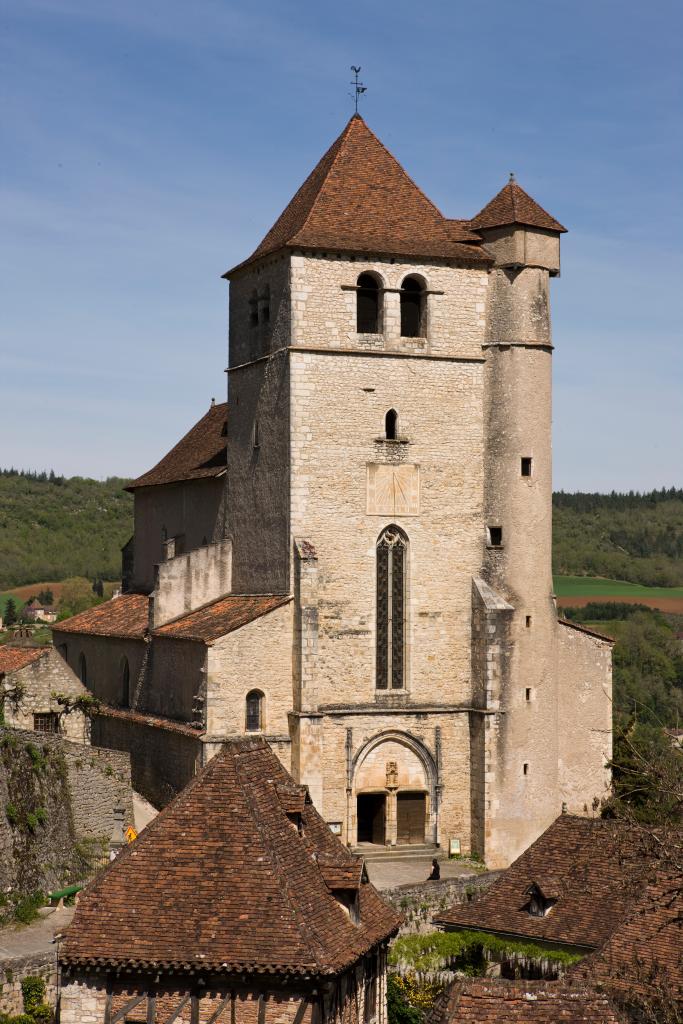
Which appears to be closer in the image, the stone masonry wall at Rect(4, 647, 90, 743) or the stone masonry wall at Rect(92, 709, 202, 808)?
the stone masonry wall at Rect(92, 709, 202, 808)

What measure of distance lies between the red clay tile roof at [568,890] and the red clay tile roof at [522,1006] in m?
7.48

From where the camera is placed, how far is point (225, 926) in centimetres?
2044

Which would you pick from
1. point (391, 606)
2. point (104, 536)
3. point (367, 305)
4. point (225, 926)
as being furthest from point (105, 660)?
point (104, 536)

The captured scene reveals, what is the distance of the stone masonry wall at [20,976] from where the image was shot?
2673cm

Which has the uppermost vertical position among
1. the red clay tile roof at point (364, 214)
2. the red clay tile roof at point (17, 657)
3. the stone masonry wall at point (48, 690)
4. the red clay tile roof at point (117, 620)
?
the red clay tile roof at point (364, 214)

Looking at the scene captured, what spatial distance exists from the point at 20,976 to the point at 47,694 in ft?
65.1

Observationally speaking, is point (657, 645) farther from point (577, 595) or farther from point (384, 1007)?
point (384, 1007)

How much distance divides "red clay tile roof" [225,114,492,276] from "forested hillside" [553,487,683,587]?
7939cm

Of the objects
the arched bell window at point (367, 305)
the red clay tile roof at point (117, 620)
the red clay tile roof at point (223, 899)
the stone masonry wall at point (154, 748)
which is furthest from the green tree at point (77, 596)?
the red clay tile roof at point (223, 899)

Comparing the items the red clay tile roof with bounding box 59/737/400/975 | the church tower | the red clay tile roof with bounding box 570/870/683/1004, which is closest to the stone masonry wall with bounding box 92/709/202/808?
the church tower

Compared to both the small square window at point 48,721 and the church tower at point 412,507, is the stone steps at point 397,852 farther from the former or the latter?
the small square window at point 48,721

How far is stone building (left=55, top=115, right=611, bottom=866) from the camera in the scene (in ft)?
128

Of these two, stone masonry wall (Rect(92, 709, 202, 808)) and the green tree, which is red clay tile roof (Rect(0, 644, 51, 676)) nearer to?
stone masonry wall (Rect(92, 709, 202, 808))

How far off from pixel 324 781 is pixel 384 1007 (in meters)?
15.7
